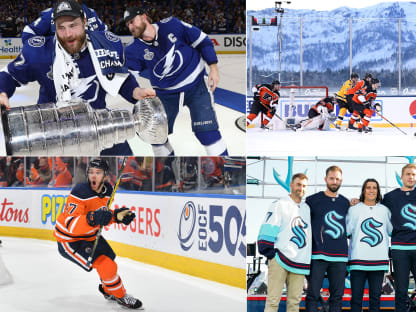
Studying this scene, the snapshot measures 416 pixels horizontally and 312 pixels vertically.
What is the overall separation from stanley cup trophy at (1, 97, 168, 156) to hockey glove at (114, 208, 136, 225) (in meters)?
0.44

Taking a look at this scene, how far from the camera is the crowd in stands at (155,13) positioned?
6.91ft

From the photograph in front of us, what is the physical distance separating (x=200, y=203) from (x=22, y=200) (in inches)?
50.1

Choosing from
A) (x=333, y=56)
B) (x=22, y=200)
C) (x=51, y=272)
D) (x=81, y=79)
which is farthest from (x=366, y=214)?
(x=333, y=56)

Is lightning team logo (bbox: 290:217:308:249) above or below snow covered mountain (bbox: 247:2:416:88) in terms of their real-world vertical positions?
below

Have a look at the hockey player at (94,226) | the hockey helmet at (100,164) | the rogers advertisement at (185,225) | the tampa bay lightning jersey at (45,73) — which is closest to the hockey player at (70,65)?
the tampa bay lightning jersey at (45,73)

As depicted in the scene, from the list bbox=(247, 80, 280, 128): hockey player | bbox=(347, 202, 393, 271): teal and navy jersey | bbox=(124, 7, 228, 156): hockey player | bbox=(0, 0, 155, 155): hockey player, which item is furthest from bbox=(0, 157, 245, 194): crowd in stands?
bbox=(247, 80, 280, 128): hockey player

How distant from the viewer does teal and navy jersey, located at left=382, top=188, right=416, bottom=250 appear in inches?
90.5

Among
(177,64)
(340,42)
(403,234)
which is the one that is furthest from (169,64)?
(340,42)

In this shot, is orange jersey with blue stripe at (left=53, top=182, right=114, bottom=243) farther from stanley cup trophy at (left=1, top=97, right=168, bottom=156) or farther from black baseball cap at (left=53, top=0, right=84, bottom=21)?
black baseball cap at (left=53, top=0, right=84, bottom=21)

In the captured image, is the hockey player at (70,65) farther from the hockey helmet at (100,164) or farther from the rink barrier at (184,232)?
the rink barrier at (184,232)

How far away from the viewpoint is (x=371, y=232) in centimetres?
232

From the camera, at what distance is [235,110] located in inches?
83.7

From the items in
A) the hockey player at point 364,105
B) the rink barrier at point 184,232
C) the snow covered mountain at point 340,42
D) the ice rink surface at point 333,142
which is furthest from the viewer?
the snow covered mountain at point 340,42

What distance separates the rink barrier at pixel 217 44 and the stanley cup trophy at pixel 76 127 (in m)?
0.26
